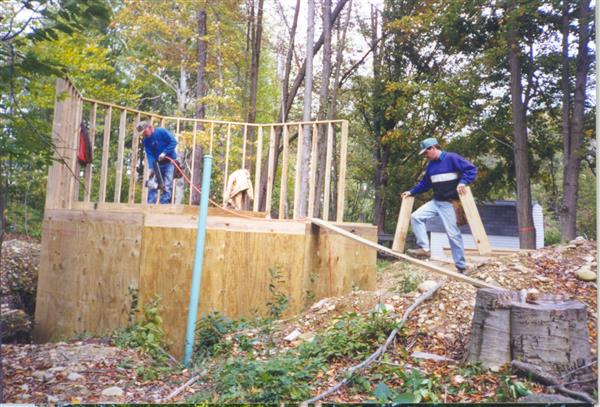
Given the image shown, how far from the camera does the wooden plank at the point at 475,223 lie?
330 cm

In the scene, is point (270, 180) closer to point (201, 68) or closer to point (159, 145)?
point (159, 145)

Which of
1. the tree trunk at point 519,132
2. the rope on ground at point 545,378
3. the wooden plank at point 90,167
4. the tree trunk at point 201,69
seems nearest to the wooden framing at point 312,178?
the tree trunk at point 201,69

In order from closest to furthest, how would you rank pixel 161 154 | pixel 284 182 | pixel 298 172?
pixel 161 154, pixel 298 172, pixel 284 182

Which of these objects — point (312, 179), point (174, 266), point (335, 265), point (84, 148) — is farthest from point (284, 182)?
point (84, 148)

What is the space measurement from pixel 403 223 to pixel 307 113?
111cm

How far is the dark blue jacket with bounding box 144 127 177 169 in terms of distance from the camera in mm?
3812

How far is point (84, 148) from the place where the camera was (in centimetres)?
344

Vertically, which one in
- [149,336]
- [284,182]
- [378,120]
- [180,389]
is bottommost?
[180,389]

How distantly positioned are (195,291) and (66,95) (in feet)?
5.11

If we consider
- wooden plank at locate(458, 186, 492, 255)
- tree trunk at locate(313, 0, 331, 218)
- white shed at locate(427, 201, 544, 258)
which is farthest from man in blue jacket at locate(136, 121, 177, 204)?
wooden plank at locate(458, 186, 492, 255)

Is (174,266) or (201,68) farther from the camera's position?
(174,266)

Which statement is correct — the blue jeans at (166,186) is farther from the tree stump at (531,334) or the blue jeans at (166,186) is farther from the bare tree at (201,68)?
the tree stump at (531,334)

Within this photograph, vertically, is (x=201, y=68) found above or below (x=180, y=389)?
above

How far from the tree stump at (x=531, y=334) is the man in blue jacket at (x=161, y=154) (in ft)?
7.97
